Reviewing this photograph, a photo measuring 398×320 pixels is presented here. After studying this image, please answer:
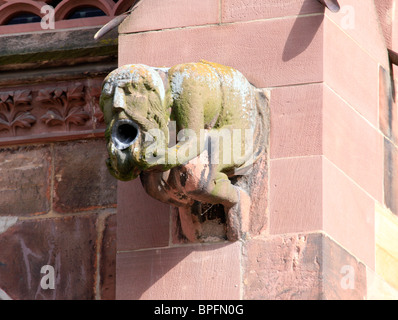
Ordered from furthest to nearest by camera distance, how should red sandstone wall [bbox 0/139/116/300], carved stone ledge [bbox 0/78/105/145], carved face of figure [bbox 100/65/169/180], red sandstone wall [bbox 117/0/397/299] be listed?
carved stone ledge [bbox 0/78/105/145], red sandstone wall [bbox 0/139/116/300], red sandstone wall [bbox 117/0/397/299], carved face of figure [bbox 100/65/169/180]

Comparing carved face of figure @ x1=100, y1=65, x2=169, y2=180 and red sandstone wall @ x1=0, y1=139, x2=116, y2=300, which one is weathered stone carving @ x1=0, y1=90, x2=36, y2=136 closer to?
red sandstone wall @ x1=0, y1=139, x2=116, y2=300

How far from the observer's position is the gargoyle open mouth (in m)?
6.06

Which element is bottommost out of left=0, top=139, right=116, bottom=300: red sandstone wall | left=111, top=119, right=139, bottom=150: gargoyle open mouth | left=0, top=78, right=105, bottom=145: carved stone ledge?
left=0, top=139, right=116, bottom=300: red sandstone wall

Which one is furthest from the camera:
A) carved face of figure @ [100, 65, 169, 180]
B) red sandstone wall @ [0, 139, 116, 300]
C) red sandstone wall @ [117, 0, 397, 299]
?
red sandstone wall @ [0, 139, 116, 300]

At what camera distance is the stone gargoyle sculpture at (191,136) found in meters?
6.07

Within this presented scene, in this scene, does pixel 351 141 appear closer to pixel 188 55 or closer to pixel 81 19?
pixel 188 55

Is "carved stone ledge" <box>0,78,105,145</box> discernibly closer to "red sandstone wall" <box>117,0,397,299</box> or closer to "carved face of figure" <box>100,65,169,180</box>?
"red sandstone wall" <box>117,0,397,299</box>

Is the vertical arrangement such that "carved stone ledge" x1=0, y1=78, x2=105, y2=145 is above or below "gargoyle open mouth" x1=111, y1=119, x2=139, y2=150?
above

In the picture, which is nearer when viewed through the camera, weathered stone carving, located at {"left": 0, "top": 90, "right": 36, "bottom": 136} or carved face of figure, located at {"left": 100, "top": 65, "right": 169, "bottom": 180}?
carved face of figure, located at {"left": 100, "top": 65, "right": 169, "bottom": 180}

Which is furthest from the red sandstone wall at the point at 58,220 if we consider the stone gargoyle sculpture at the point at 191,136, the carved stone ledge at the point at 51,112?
the stone gargoyle sculpture at the point at 191,136

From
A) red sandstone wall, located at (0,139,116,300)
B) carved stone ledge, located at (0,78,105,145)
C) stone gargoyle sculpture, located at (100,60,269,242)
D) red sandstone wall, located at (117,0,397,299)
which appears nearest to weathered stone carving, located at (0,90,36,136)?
carved stone ledge, located at (0,78,105,145)

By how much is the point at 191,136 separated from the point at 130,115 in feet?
0.94

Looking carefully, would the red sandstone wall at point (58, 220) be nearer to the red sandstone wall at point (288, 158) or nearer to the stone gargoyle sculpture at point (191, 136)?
the red sandstone wall at point (288, 158)
